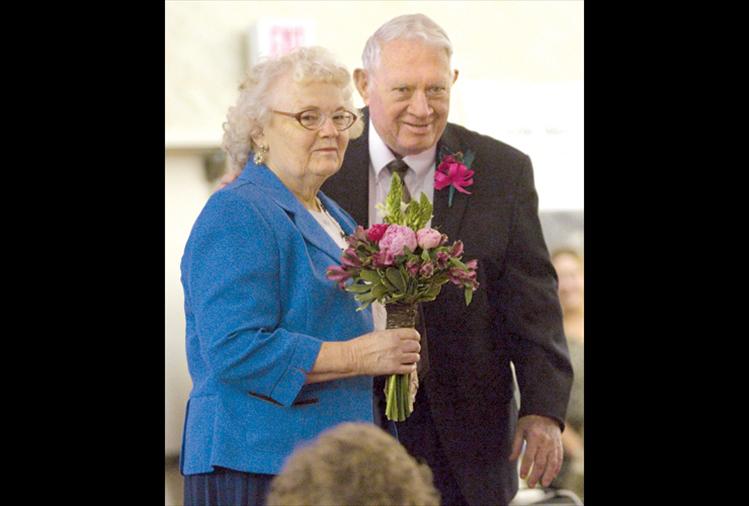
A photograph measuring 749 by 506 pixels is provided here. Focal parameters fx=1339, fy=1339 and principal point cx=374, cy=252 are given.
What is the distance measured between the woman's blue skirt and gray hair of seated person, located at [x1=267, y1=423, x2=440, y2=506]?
55.2 inches

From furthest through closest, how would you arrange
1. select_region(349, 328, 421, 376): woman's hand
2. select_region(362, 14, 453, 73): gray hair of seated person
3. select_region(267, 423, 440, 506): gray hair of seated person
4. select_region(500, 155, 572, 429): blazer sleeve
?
select_region(500, 155, 572, 429): blazer sleeve → select_region(362, 14, 453, 73): gray hair of seated person → select_region(349, 328, 421, 376): woman's hand → select_region(267, 423, 440, 506): gray hair of seated person

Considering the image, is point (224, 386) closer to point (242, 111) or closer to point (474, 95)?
point (242, 111)

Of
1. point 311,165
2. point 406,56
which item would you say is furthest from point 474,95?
point 311,165

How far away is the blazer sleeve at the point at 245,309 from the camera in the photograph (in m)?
3.87

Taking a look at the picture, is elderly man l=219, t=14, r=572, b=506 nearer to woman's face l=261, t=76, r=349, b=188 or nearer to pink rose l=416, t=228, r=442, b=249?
woman's face l=261, t=76, r=349, b=188

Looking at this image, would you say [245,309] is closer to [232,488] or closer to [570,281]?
[232,488]

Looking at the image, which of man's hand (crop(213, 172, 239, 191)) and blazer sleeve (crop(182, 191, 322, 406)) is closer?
blazer sleeve (crop(182, 191, 322, 406))

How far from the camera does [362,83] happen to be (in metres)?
4.16

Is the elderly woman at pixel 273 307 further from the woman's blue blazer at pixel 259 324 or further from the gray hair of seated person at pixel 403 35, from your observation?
the gray hair of seated person at pixel 403 35

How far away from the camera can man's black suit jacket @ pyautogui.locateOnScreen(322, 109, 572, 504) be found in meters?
4.27

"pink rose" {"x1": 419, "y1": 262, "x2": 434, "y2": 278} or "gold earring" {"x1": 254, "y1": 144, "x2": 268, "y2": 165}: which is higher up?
"gold earring" {"x1": 254, "y1": 144, "x2": 268, "y2": 165}

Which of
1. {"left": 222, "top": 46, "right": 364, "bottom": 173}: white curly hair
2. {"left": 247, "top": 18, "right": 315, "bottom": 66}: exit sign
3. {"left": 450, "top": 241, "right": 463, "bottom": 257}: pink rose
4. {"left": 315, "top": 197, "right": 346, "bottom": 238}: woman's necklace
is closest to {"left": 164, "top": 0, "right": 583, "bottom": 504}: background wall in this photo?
{"left": 247, "top": 18, "right": 315, "bottom": 66}: exit sign

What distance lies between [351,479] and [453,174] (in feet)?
6.26
